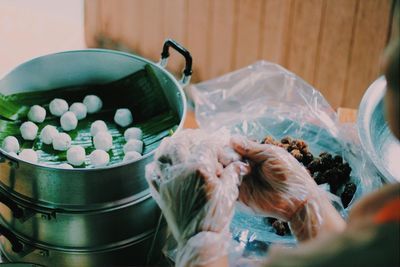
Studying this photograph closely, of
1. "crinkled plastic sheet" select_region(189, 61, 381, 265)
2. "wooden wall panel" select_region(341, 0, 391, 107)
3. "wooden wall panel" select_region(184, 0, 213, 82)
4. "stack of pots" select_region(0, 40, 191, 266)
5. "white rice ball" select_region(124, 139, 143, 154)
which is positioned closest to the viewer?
"stack of pots" select_region(0, 40, 191, 266)

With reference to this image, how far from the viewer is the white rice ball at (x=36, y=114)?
1.53m

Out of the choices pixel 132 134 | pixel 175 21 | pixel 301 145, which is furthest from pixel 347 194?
pixel 175 21

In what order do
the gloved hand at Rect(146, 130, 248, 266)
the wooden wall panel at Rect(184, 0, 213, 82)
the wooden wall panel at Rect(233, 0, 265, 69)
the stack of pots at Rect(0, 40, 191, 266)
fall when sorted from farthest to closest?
the wooden wall panel at Rect(184, 0, 213, 82), the wooden wall panel at Rect(233, 0, 265, 69), the stack of pots at Rect(0, 40, 191, 266), the gloved hand at Rect(146, 130, 248, 266)

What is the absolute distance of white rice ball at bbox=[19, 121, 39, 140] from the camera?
1464 mm

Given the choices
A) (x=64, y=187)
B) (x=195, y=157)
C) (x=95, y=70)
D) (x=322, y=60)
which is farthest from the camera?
(x=322, y=60)

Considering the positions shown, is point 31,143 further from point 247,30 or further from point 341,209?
point 247,30

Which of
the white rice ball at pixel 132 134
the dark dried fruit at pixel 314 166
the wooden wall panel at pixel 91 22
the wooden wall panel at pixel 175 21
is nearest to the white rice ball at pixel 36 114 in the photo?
the white rice ball at pixel 132 134

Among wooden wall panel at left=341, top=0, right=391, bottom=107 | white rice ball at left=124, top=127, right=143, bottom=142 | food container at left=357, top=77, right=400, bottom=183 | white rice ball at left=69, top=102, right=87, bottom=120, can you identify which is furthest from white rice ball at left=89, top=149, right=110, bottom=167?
wooden wall panel at left=341, top=0, right=391, bottom=107

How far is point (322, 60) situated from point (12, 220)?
1.74m

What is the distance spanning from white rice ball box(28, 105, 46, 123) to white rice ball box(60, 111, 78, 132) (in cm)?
6

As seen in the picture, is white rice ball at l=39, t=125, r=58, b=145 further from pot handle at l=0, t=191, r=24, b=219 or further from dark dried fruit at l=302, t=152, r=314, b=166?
dark dried fruit at l=302, t=152, r=314, b=166

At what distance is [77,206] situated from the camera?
1.09 m

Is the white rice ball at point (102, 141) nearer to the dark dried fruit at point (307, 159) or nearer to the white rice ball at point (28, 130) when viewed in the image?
the white rice ball at point (28, 130)

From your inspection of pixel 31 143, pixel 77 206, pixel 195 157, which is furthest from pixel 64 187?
pixel 31 143
